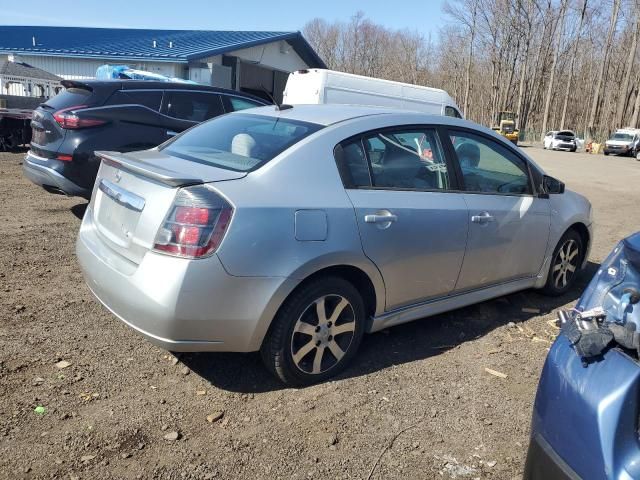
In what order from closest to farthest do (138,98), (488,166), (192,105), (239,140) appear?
(239,140), (488,166), (138,98), (192,105)

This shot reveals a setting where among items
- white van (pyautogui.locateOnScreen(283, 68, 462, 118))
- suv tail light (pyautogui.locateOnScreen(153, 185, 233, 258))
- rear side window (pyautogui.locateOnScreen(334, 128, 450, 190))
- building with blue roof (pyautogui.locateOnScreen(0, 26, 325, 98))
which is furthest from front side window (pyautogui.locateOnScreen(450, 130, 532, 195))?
building with blue roof (pyautogui.locateOnScreen(0, 26, 325, 98))

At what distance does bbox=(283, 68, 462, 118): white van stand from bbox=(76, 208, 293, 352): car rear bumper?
9326 mm

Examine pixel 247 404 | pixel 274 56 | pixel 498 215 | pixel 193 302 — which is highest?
pixel 274 56

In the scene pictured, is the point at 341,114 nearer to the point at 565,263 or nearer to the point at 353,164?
the point at 353,164

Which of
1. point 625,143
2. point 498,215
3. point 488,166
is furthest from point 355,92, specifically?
point 625,143

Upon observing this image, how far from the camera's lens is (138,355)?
3.67 metres

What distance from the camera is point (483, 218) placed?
408cm

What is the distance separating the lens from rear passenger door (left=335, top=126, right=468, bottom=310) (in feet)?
11.4

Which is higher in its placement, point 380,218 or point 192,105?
point 192,105

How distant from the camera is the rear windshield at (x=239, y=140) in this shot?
3.40 m

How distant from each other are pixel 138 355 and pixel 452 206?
2.36 metres

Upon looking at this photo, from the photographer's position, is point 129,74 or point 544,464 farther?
point 129,74

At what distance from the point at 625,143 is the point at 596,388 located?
45.6 metres

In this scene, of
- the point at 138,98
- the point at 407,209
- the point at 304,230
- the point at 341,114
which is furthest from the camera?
the point at 138,98
